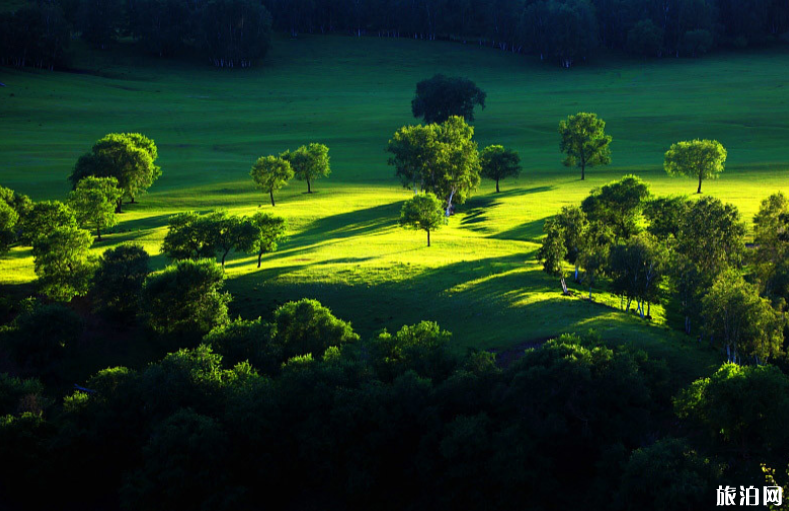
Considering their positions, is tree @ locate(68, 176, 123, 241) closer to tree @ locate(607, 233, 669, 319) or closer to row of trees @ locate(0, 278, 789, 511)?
row of trees @ locate(0, 278, 789, 511)

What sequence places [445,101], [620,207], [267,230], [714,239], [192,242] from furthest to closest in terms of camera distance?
1. [445,101]
2. [620,207]
3. [267,230]
4. [192,242]
5. [714,239]

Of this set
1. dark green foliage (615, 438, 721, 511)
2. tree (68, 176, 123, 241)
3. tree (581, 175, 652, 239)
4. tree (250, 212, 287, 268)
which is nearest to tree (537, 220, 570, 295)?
tree (581, 175, 652, 239)

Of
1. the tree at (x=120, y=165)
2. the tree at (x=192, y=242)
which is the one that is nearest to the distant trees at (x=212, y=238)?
the tree at (x=192, y=242)

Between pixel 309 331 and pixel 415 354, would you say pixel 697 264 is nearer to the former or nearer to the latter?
pixel 415 354

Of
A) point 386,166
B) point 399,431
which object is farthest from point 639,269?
point 386,166

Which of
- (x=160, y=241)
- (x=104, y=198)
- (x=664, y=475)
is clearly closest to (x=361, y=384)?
(x=664, y=475)
